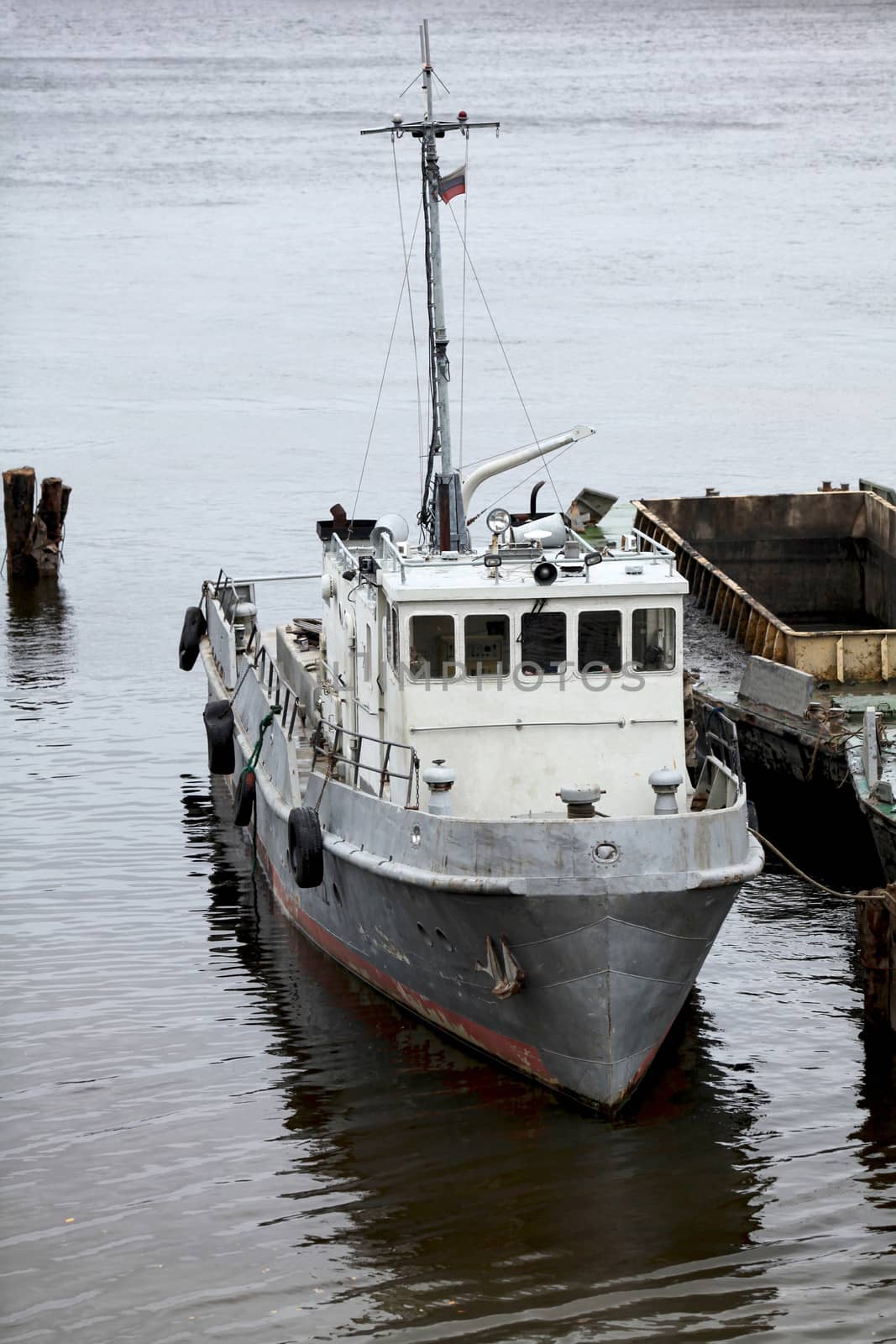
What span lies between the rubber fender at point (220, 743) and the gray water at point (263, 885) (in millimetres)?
1054

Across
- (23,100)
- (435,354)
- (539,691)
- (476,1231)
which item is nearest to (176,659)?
(435,354)

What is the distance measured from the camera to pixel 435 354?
18.5 m

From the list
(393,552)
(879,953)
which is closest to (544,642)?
(393,552)

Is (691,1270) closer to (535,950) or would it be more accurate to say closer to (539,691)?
(535,950)

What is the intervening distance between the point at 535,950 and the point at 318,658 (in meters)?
7.59

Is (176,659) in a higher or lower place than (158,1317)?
higher

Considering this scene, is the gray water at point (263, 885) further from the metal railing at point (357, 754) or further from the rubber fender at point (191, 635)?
the metal railing at point (357, 754)

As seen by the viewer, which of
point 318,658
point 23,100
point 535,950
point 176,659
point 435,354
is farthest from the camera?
point 23,100

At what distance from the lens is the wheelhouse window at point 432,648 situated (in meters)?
16.4

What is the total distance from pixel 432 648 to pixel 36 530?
72.6 feet

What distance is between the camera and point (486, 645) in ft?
54.1

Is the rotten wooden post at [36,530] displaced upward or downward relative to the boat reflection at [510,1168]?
upward

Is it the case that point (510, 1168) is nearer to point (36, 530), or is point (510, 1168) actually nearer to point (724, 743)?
point (724, 743)

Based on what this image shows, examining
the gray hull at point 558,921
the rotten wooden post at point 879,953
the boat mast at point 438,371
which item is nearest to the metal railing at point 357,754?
the gray hull at point 558,921
